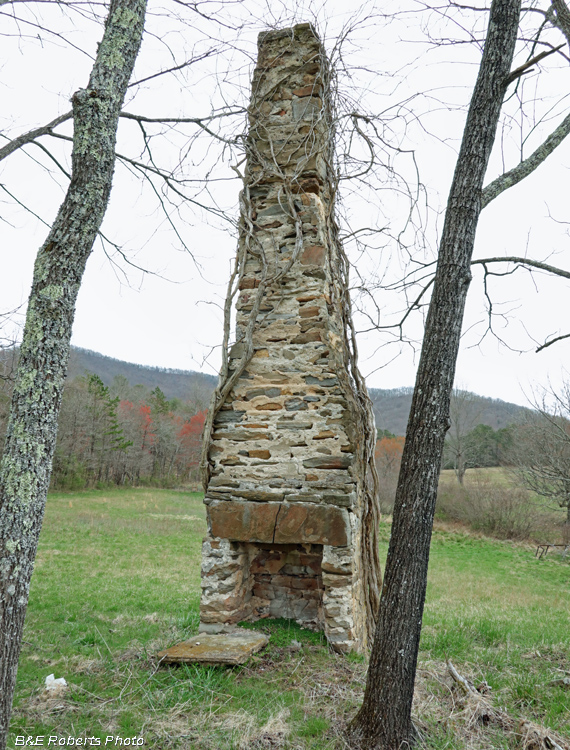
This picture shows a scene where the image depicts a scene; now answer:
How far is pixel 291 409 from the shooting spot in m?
4.71

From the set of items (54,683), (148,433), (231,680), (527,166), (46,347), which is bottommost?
(148,433)

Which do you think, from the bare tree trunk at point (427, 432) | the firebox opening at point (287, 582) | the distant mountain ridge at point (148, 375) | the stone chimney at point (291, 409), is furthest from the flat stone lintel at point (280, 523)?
the distant mountain ridge at point (148, 375)

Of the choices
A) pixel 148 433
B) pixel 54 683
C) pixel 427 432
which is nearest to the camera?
pixel 427 432

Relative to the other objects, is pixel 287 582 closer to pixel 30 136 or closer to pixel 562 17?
pixel 30 136

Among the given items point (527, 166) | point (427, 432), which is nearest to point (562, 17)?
point (527, 166)

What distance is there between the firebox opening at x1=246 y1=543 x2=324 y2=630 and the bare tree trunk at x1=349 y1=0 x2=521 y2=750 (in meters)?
1.89

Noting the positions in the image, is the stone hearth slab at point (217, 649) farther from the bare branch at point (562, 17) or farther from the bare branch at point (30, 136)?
the bare branch at point (562, 17)

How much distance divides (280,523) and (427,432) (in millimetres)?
2043

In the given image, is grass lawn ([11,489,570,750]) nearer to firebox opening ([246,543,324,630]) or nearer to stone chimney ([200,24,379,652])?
firebox opening ([246,543,324,630])

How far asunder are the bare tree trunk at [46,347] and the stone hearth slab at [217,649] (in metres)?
1.69

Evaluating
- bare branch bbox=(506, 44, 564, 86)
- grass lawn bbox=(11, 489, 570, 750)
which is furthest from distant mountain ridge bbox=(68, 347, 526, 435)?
bare branch bbox=(506, 44, 564, 86)

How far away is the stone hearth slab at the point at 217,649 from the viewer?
3.81 meters

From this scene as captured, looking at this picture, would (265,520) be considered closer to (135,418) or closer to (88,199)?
(88,199)

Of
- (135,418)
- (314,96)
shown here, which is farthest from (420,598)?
(135,418)
